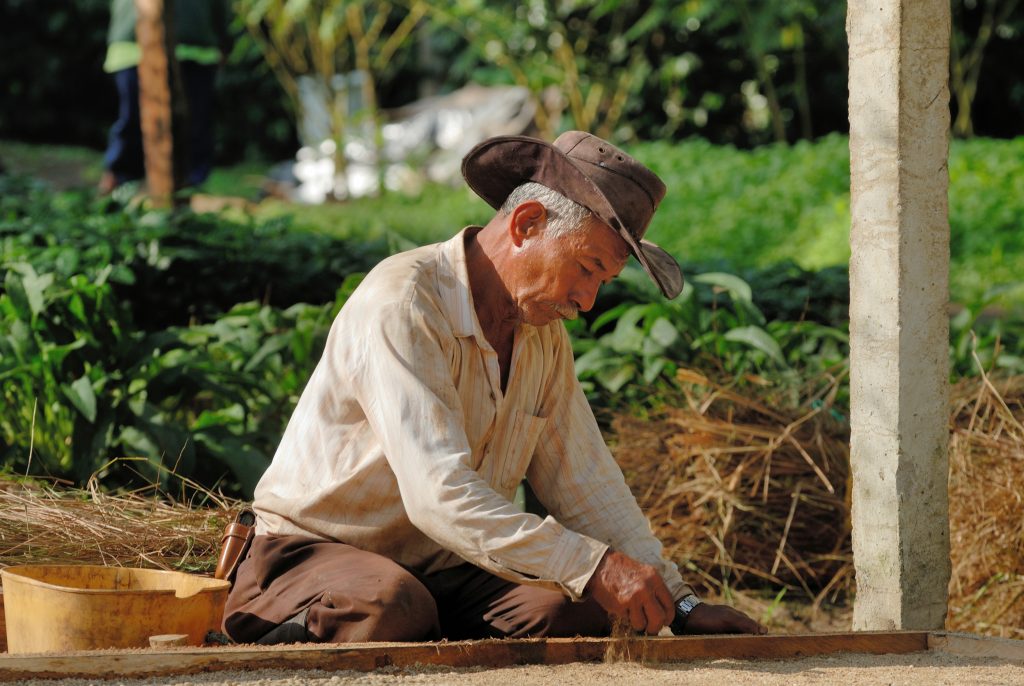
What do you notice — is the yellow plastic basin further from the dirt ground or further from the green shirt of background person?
the green shirt of background person

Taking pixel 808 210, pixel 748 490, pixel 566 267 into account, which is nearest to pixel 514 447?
pixel 566 267

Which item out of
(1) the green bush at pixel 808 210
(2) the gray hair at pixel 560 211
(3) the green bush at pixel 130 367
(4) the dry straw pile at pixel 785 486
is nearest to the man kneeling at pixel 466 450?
(2) the gray hair at pixel 560 211

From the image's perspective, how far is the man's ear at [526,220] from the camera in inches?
111

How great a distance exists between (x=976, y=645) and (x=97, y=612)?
72.8 inches

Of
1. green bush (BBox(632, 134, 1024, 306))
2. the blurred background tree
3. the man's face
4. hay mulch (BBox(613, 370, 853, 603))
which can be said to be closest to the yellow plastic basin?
the man's face

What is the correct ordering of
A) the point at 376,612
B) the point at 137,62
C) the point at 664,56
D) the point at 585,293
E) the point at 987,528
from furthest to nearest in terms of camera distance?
the point at 664,56 < the point at 137,62 < the point at 987,528 < the point at 585,293 < the point at 376,612

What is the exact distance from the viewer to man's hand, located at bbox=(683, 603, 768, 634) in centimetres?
298

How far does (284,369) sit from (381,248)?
4.75ft

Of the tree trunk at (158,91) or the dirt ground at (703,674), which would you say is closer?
the dirt ground at (703,674)

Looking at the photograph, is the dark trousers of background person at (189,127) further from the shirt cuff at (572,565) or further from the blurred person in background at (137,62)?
the shirt cuff at (572,565)

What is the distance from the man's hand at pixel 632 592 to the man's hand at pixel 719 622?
0.34m

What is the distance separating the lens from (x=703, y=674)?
8.78 ft

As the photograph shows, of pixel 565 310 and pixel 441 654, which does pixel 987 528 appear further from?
pixel 441 654

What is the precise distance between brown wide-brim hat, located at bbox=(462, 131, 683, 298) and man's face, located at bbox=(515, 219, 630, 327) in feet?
0.14
